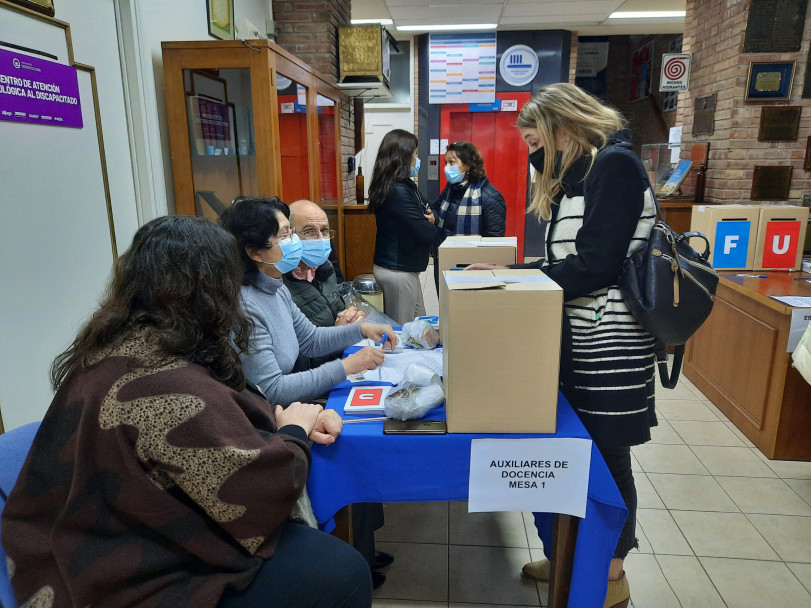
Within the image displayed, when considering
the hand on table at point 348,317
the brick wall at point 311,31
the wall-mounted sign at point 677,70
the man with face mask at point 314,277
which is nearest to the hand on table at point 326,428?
the man with face mask at point 314,277

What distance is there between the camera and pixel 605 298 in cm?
151

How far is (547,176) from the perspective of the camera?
162 cm

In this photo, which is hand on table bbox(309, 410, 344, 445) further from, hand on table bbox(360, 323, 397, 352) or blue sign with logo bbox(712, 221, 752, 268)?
blue sign with logo bbox(712, 221, 752, 268)

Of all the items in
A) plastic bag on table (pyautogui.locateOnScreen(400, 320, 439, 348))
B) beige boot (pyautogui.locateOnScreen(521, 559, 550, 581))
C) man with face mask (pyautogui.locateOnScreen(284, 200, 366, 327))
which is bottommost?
beige boot (pyautogui.locateOnScreen(521, 559, 550, 581))

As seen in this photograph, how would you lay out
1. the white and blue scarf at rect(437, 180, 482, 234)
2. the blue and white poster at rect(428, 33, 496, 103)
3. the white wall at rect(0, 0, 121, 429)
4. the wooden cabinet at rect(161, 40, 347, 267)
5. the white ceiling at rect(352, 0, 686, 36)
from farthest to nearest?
the blue and white poster at rect(428, 33, 496, 103) < the white ceiling at rect(352, 0, 686, 36) < the white and blue scarf at rect(437, 180, 482, 234) < the wooden cabinet at rect(161, 40, 347, 267) < the white wall at rect(0, 0, 121, 429)

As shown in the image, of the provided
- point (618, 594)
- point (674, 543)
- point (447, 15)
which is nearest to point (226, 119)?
point (618, 594)

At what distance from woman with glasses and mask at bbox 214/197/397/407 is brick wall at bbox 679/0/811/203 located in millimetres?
3452

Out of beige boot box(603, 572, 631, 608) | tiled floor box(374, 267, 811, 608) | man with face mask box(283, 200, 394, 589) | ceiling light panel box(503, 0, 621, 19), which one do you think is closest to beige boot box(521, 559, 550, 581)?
tiled floor box(374, 267, 811, 608)

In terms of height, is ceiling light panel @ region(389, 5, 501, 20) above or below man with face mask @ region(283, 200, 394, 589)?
above

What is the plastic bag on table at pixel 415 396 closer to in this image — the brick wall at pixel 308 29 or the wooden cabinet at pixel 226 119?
the wooden cabinet at pixel 226 119

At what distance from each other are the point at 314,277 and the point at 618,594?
61.8 inches

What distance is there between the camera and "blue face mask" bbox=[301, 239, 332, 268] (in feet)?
6.95

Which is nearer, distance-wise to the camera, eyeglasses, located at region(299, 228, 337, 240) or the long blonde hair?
the long blonde hair

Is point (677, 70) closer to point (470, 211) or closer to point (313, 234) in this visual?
point (470, 211)
